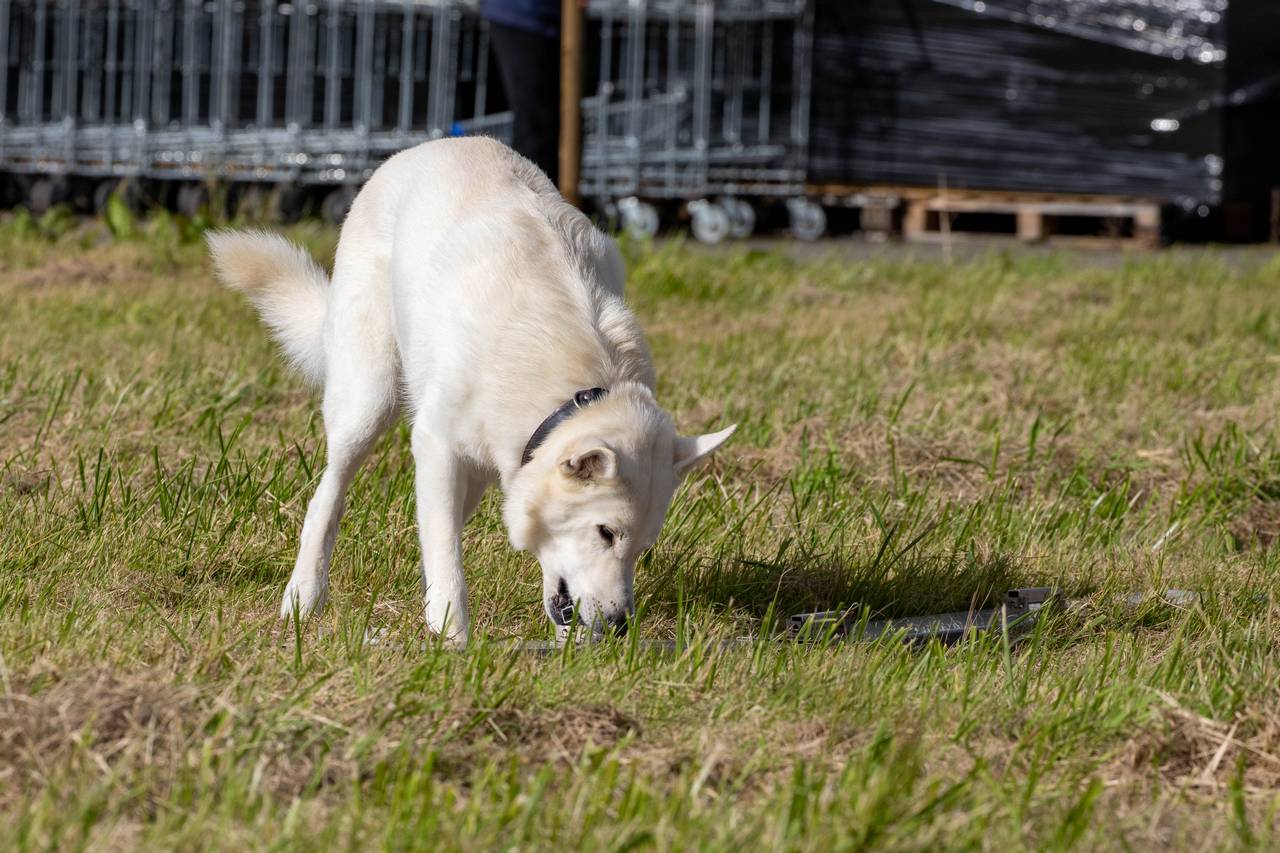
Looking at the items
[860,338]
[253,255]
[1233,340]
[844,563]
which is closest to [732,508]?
[844,563]

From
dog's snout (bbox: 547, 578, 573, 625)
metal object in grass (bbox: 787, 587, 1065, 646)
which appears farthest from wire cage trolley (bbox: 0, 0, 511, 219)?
dog's snout (bbox: 547, 578, 573, 625)

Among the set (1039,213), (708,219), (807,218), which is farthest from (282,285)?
(1039,213)

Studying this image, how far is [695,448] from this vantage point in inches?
128

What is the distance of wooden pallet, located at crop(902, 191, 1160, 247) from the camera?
1251 cm

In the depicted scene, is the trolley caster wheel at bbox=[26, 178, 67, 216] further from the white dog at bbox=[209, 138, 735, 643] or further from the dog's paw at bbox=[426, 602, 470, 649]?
the dog's paw at bbox=[426, 602, 470, 649]

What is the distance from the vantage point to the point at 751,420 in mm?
5090

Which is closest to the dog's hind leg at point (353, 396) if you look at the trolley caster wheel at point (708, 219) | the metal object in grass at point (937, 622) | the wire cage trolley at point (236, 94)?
the metal object in grass at point (937, 622)

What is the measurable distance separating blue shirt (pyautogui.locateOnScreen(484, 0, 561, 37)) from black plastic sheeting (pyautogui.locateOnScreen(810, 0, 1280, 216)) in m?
5.41

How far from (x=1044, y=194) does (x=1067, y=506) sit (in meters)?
8.68

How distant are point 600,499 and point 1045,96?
404 inches

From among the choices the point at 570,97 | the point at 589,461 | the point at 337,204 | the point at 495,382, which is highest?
the point at 570,97

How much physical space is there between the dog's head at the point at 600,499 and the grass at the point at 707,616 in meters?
0.16

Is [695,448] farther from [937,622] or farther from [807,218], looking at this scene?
[807,218]

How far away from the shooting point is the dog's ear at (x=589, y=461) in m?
3.04
